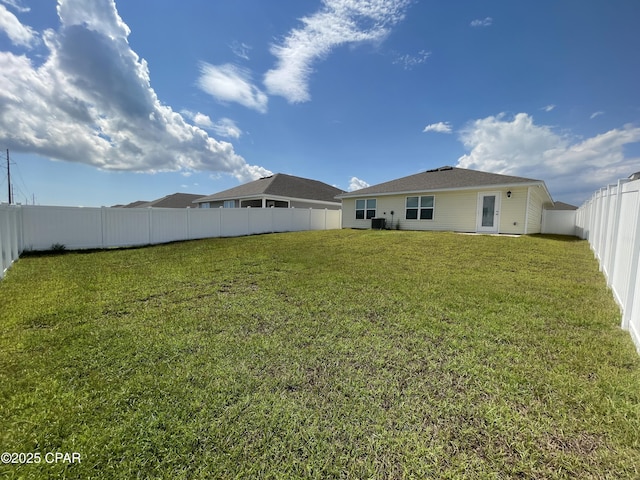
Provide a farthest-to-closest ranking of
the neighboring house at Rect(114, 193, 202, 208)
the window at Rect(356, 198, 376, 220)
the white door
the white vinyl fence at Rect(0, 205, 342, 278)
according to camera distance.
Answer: the neighboring house at Rect(114, 193, 202, 208), the window at Rect(356, 198, 376, 220), the white door, the white vinyl fence at Rect(0, 205, 342, 278)

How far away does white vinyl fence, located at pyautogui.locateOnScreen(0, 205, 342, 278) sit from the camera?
8647 mm

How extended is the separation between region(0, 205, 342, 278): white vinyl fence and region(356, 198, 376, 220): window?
6.71 metres

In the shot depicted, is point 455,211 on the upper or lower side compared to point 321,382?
upper

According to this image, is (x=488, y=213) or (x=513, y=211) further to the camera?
(x=488, y=213)

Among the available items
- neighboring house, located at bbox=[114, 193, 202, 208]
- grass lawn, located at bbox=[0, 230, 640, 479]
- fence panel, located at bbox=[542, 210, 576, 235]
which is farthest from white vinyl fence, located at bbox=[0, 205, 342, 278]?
neighboring house, located at bbox=[114, 193, 202, 208]

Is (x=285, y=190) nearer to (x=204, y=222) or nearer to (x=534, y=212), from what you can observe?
(x=204, y=222)

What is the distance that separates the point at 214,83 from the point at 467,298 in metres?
13.8

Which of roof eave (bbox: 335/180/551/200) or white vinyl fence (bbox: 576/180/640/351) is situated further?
roof eave (bbox: 335/180/551/200)

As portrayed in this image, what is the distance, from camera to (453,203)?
14.7m

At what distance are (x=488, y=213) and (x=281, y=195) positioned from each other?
14096 mm

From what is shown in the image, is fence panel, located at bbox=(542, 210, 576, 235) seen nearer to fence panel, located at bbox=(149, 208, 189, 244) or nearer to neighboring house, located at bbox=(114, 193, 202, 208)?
fence panel, located at bbox=(149, 208, 189, 244)

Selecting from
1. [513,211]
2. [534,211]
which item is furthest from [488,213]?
[534,211]

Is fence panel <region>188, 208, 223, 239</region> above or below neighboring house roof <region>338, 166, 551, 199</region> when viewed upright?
below

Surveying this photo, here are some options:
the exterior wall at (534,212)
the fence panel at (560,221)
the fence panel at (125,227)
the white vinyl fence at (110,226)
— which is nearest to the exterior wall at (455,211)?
the exterior wall at (534,212)
